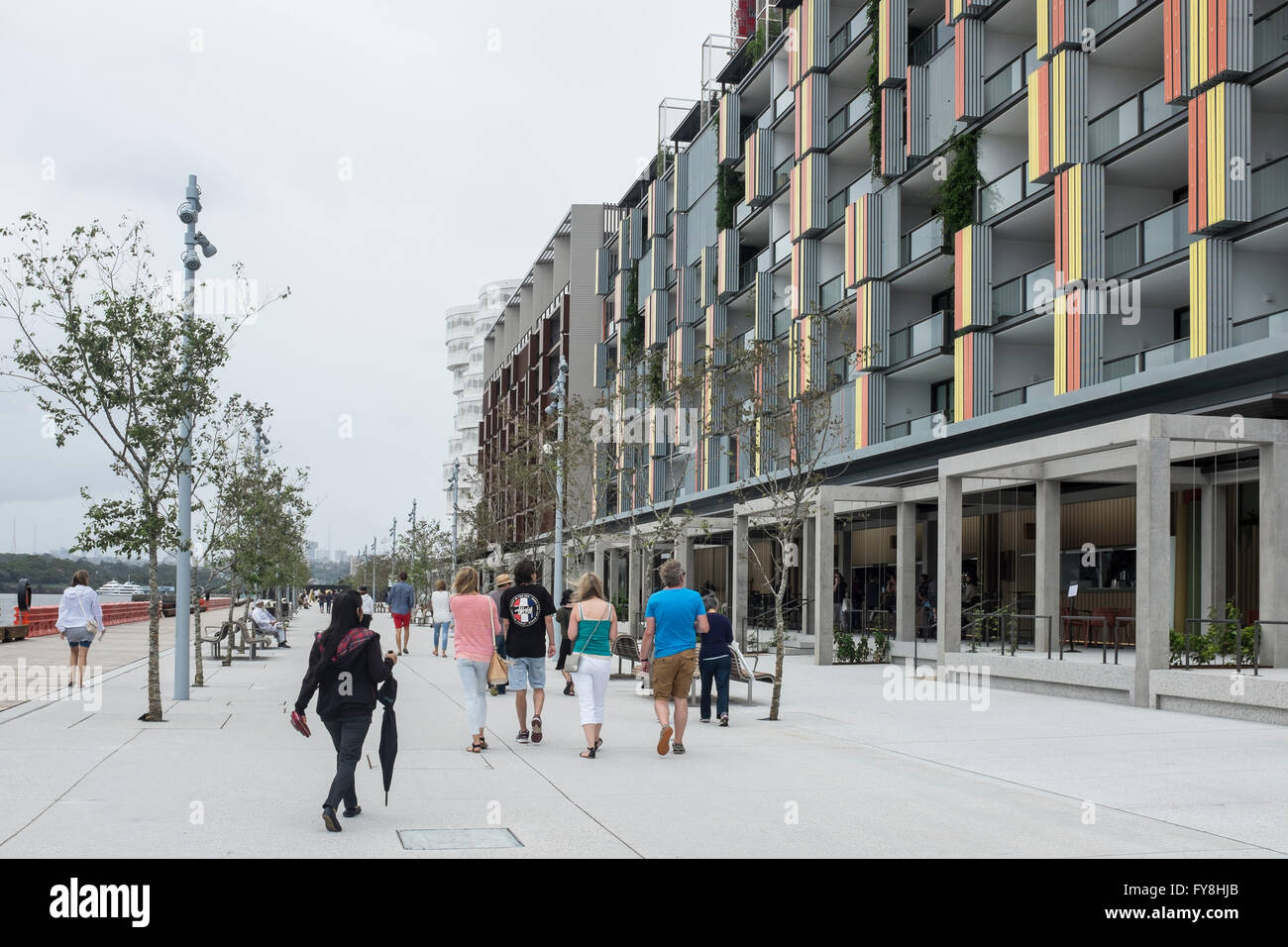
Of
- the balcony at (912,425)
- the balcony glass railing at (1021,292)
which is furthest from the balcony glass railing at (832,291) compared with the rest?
the balcony glass railing at (1021,292)

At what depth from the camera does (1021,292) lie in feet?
94.4

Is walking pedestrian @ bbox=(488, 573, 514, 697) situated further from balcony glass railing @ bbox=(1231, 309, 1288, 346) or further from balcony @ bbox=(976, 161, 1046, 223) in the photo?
balcony @ bbox=(976, 161, 1046, 223)

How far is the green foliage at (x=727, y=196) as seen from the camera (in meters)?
46.1

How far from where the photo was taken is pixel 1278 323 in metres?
21.2

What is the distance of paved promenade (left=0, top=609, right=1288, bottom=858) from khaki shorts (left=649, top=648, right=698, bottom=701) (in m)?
0.62

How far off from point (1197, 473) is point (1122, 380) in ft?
9.72

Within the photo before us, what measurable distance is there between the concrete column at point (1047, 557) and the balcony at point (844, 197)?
14928 millimetres

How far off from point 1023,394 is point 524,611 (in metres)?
20.0

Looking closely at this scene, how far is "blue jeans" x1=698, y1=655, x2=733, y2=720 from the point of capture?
14727mm

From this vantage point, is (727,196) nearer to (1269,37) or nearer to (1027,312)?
(1027,312)

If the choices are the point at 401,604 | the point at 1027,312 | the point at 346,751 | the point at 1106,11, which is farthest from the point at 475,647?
the point at 1106,11

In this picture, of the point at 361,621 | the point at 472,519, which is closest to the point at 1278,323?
the point at 361,621
